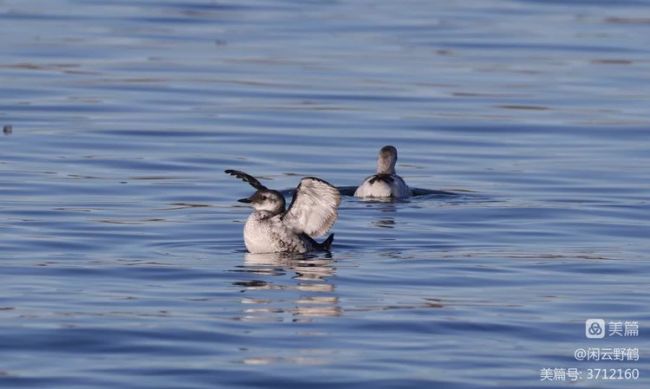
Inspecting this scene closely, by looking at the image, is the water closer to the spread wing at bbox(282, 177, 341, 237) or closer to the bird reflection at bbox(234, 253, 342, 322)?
the bird reflection at bbox(234, 253, 342, 322)

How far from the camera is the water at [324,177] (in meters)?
11.3

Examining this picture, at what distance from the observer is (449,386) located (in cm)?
1041

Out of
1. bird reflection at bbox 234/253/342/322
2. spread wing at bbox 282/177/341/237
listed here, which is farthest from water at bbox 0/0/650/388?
spread wing at bbox 282/177/341/237

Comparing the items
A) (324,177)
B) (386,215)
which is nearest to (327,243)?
(386,215)

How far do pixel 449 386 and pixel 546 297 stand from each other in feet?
9.24

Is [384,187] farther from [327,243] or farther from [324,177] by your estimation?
[327,243]

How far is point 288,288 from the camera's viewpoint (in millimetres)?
13422

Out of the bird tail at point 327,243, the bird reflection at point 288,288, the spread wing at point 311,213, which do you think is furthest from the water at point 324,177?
the spread wing at point 311,213

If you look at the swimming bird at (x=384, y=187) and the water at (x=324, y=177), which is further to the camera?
the swimming bird at (x=384, y=187)

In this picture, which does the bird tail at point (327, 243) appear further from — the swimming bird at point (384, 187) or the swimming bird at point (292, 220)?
the swimming bird at point (384, 187)

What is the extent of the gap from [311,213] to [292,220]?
171 millimetres

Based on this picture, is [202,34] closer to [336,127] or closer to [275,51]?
[275,51]

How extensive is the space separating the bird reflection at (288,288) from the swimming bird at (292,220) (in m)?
0.11

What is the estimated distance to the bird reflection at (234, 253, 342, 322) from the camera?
12344mm
